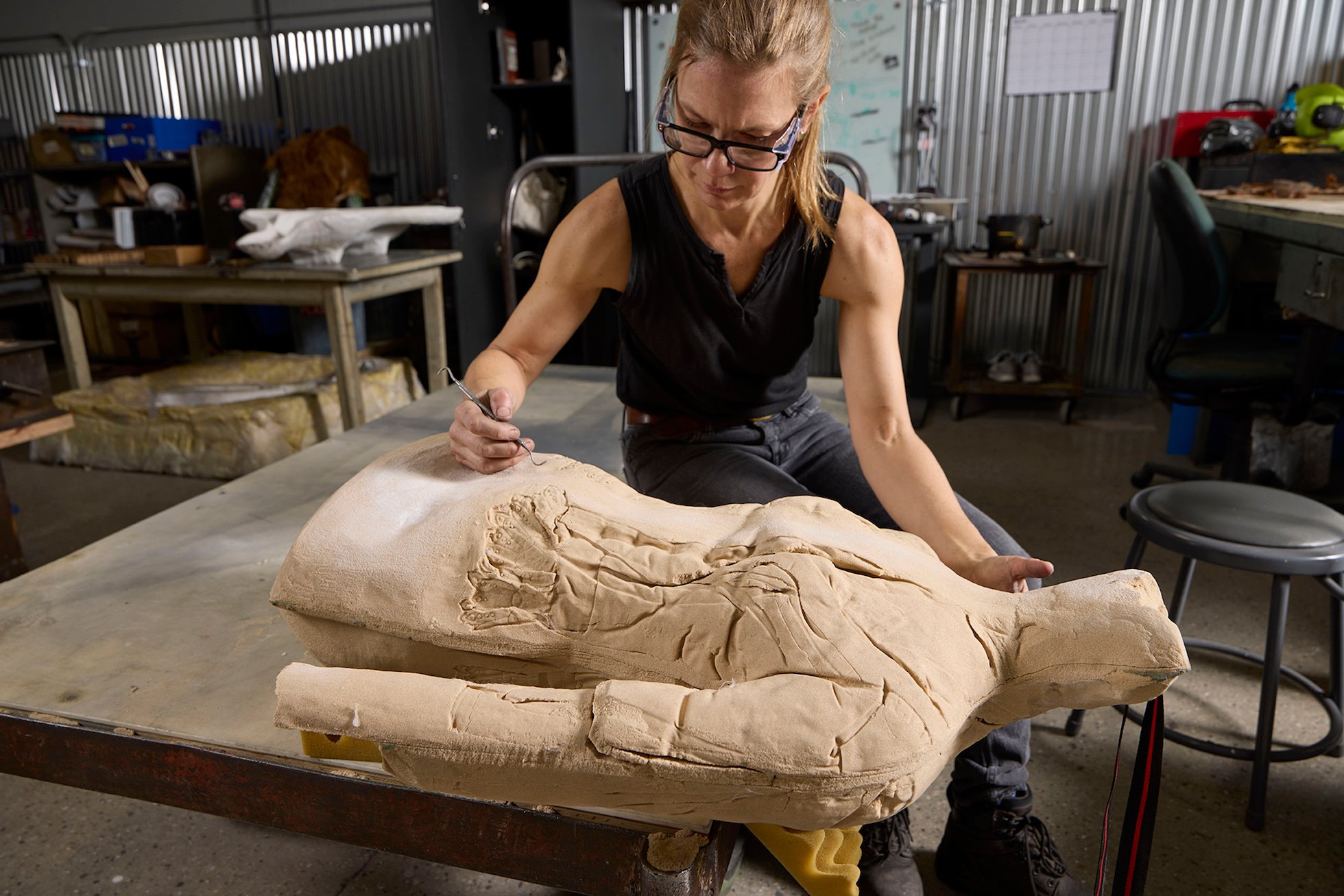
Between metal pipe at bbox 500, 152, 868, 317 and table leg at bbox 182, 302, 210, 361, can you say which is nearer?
metal pipe at bbox 500, 152, 868, 317

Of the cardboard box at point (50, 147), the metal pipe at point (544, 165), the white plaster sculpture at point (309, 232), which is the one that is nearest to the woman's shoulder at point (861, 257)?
the metal pipe at point (544, 165)

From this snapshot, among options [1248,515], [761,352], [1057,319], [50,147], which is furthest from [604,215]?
[50,147]

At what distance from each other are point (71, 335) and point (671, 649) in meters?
4.45

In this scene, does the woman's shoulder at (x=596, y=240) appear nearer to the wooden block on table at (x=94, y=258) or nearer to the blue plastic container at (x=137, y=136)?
the wooden block on table at (x=94, y=258)

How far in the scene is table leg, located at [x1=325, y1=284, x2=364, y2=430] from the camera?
363 cm

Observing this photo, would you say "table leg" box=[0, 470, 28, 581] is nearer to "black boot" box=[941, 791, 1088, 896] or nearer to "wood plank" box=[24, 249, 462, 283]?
"wood plank" box=[24, 249, 462, 283]

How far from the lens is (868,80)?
195 inches

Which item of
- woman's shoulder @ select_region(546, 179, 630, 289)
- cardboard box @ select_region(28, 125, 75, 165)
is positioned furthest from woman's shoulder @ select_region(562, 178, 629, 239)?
cardboard box @ select_region(28, 125, 75, 165)

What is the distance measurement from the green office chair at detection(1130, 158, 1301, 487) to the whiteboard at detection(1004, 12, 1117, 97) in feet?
6.58

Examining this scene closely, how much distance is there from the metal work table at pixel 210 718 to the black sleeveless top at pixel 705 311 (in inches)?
35.2

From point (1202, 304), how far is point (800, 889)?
2.50m

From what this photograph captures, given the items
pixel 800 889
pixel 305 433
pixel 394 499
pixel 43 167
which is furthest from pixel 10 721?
pixel 43 167

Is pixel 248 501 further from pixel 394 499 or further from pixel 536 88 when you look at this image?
pixel 536 88

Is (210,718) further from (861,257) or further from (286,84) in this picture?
(286,84)
